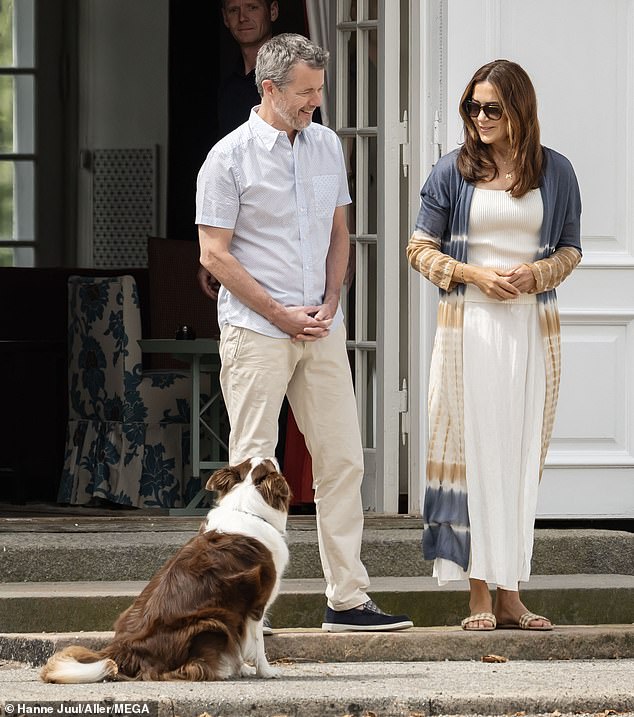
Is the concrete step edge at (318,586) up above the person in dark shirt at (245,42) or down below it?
below

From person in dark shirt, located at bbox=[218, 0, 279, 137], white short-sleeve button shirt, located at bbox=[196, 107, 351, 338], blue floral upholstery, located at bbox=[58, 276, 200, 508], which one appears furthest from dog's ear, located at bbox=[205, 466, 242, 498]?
person in dark shirt, located at bbox=[218, 0, 279, 137]

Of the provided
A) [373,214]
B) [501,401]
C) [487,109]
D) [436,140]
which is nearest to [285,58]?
[487,109]

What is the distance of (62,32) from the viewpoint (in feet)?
34.1

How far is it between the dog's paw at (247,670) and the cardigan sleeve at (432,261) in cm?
128

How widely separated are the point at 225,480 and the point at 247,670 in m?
0.53

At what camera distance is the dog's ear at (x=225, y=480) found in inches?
155

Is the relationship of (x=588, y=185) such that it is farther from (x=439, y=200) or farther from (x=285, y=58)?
(x=285, y=58)

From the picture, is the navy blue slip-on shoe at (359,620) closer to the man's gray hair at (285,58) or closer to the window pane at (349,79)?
the man's gray hair at (285,58)

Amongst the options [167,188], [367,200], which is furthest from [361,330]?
[167,188]

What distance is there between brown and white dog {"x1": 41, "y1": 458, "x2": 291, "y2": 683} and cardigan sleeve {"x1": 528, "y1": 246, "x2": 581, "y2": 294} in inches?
40.3

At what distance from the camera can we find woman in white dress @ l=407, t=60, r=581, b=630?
436 centimetres

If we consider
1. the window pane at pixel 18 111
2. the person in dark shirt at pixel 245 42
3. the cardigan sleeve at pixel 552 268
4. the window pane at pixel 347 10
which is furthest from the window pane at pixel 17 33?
the cardigan sleeve at pixel 552 268

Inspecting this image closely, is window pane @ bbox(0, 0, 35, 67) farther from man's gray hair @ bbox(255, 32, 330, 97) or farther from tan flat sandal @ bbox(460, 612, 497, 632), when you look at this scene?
tan flat sandal @ bbox(460, 612, 497, 632)

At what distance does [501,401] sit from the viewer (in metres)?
4.38
